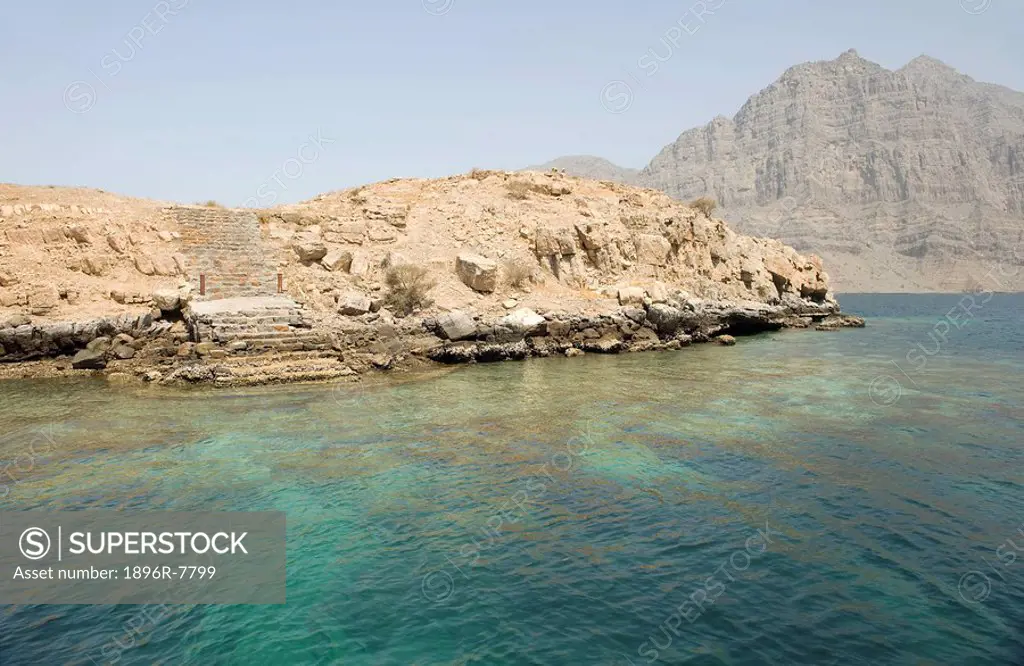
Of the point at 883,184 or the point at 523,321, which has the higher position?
the point at 883,184

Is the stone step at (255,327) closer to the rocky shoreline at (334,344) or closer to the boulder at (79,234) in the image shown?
the rocky shoreline at (334,344)

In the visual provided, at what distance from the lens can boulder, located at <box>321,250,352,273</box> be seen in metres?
27.3

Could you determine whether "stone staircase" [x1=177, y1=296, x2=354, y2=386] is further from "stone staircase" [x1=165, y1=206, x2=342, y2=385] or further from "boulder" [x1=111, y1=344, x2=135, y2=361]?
"boulder" [x1=111, y1=344, x2=135, y2=361]

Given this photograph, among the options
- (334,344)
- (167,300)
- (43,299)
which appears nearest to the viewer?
(334,344)

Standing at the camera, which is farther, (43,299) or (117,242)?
(117,242)

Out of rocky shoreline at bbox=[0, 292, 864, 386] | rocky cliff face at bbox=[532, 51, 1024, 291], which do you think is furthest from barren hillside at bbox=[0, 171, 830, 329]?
rocky cliff face at bbox=[532, 51, 1024, 291]

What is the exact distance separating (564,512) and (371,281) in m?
19.7

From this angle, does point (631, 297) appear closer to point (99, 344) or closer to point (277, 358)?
point (277, 358)

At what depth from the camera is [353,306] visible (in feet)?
75.8

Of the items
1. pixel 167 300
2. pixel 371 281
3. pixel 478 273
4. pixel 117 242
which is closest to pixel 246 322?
pixel 167 300

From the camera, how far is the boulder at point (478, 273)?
27281 mm

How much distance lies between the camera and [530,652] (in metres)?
5.60

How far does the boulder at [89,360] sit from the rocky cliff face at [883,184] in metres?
143

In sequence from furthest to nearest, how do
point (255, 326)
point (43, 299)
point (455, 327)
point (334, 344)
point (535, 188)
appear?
point (535, 188)
point (455, 327)
point (43, 299)
point (334, 344)
point (255, 326)
